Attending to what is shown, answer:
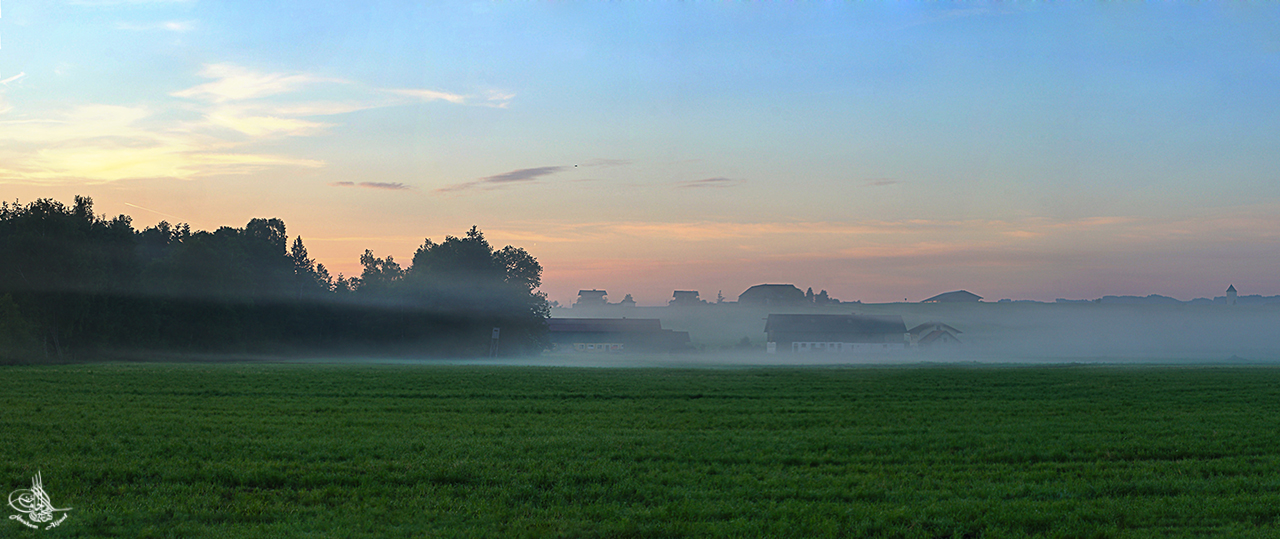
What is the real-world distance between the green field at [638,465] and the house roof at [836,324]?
89947 millimetres

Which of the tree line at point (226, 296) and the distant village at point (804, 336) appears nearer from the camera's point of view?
the tree line at point (226, 296)

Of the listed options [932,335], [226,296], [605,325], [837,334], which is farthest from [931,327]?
[226,296]

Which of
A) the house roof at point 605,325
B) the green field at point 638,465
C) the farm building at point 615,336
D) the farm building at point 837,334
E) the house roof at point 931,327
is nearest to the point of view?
the green field at point 638,465

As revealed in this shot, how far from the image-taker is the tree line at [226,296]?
59.3 m

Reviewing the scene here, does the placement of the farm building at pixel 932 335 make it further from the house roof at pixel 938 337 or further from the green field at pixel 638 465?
the green field at pixel 638 465

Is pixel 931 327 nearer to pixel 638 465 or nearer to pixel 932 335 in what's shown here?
pixel 932 335

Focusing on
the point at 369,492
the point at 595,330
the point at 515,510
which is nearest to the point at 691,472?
the point at 515,510

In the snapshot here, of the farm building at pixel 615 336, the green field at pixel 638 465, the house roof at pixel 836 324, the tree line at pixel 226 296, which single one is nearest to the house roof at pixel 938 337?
the house roof at pixel 836 324

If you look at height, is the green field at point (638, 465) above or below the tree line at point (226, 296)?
below

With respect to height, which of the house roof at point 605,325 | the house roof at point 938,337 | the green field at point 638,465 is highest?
the house roof at point 605,325

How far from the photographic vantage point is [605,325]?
135875 mm

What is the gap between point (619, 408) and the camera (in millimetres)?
22391

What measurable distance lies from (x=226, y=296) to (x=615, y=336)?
64661mm

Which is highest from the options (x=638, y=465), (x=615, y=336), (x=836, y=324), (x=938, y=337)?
(x=836, y=324)
